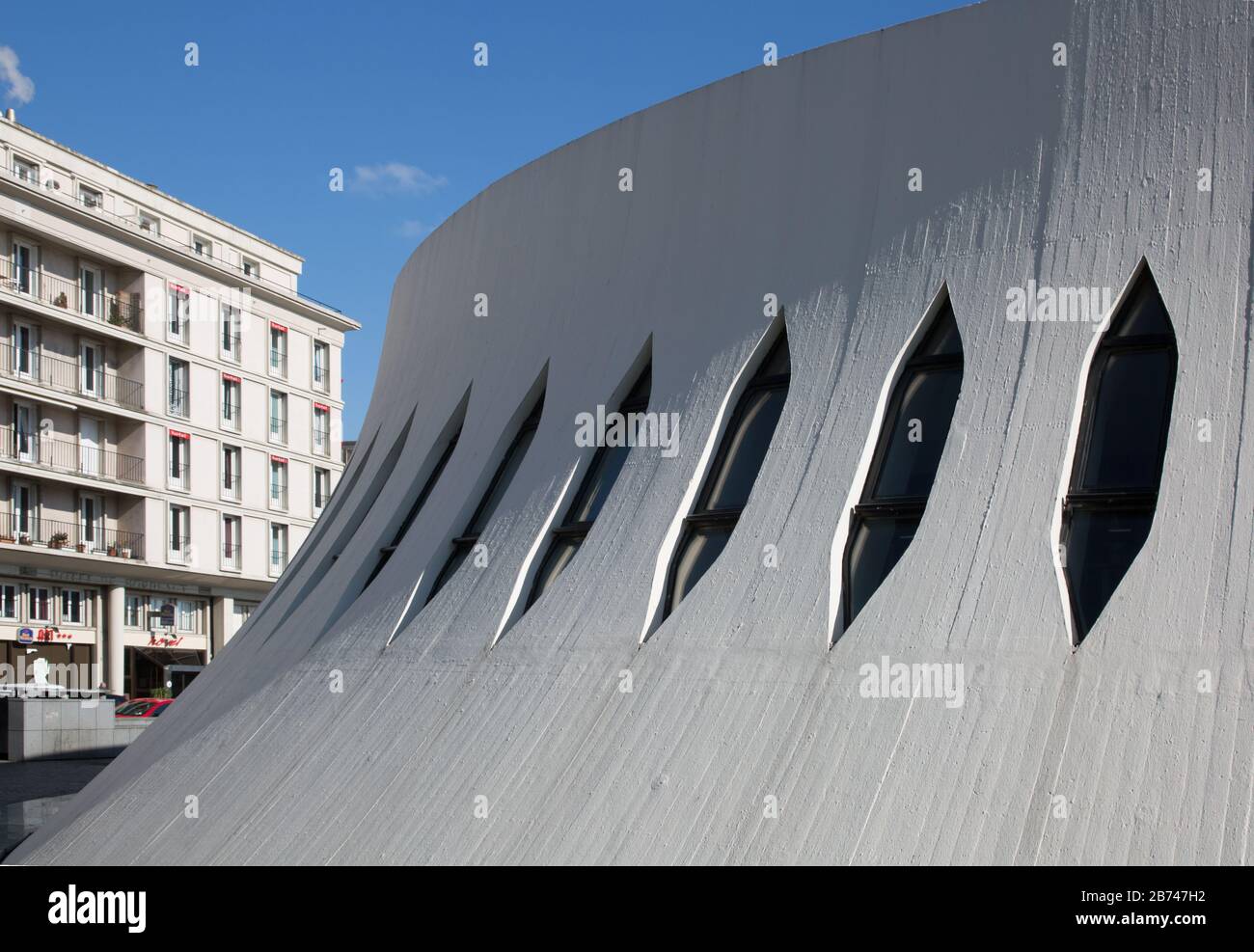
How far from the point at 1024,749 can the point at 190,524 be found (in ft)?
139

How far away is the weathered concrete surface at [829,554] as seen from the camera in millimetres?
7098

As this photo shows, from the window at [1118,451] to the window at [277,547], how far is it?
44.2 meters

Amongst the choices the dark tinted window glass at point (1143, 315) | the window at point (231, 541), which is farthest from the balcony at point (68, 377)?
the dark tinted window glass at point (1143, 315)

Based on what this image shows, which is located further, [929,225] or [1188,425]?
[929,225]

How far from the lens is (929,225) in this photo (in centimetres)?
940

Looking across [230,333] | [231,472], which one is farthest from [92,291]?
[231,472]

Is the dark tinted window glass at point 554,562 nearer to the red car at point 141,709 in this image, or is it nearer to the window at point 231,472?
the red car at point 141,709

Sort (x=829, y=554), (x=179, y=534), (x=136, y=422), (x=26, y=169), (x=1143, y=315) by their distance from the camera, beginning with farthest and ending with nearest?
1. (x=179, y=534)
2. (x=136, y=422)
3. (x=26, y=169)
4. (x=829, y=554)
5. (x=1143, y=315)

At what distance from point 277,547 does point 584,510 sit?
41730 mm

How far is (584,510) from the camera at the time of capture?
10.7 m

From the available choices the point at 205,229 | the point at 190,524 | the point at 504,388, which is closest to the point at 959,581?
the point at 504,388

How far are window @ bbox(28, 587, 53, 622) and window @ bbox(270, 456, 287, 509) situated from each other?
10.0 m

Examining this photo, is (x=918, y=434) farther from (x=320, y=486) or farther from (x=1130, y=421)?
(x=320, y=486)
